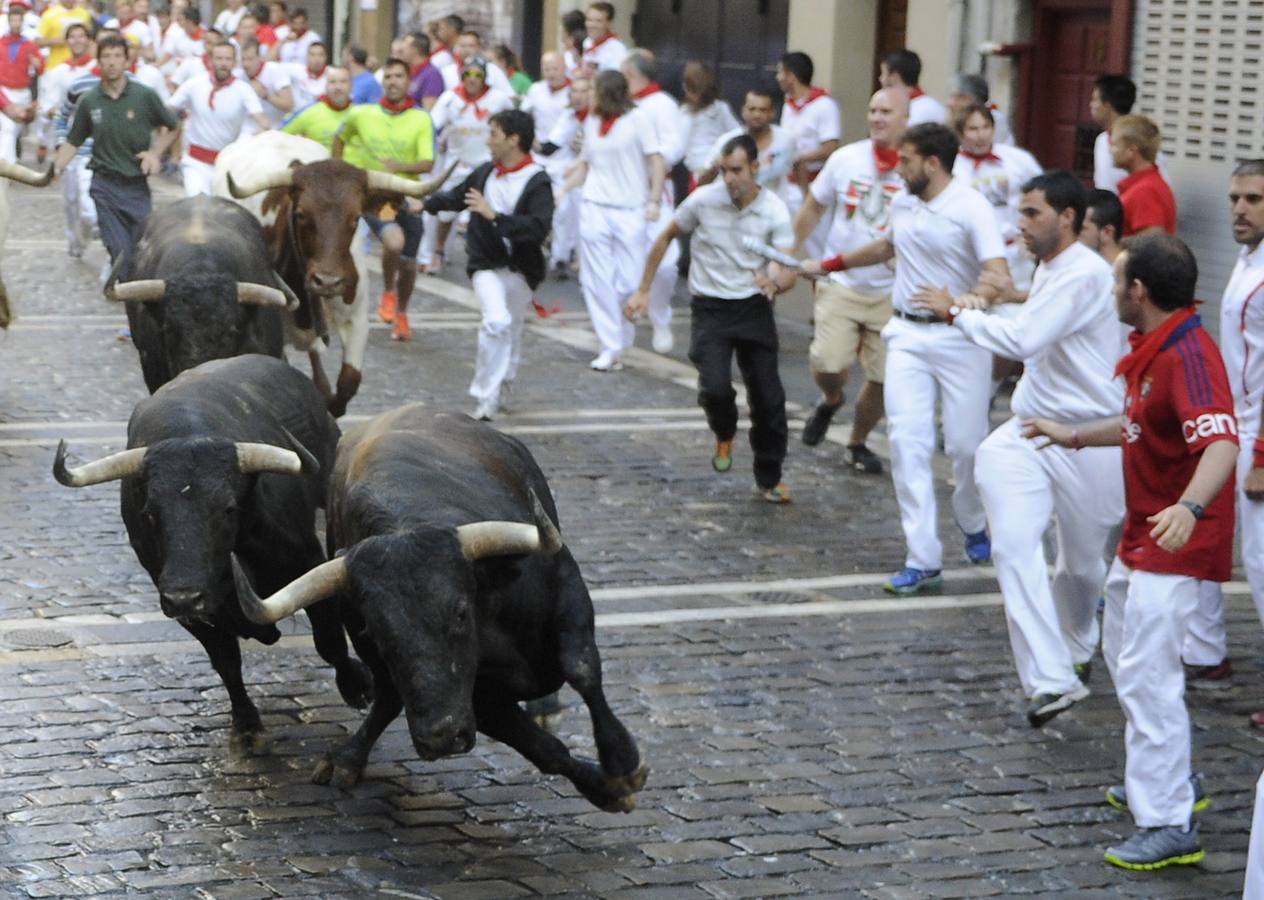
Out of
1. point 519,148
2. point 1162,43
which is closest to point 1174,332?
point 519,148

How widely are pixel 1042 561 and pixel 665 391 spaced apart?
705 cm

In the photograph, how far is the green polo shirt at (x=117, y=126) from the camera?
16.4m

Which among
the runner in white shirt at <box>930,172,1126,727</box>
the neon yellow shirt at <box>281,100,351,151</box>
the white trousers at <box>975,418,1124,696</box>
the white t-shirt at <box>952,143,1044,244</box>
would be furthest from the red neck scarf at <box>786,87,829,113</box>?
the white trousers at <box>975,418,1124,696</box>

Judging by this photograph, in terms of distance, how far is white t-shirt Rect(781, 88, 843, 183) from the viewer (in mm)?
17000

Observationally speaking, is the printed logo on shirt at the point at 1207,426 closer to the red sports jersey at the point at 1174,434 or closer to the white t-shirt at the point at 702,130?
the red sports jersey at the point at 1174,434

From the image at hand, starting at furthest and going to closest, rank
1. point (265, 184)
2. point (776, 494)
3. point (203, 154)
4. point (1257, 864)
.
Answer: point (203, 154), point (265, 184), point (776, 494), point (1257, 864)

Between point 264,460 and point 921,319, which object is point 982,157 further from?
point 264,460

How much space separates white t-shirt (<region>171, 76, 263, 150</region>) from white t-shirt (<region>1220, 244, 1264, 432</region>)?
38.8 feet

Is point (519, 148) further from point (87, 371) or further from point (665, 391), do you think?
point (87, 371)

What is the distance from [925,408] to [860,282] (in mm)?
2507

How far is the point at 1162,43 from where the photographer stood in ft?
49.9

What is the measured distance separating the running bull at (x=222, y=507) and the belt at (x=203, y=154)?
1064 centimetres

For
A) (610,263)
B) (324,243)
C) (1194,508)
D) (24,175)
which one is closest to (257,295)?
(324,243)

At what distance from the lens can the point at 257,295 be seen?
10703mm
